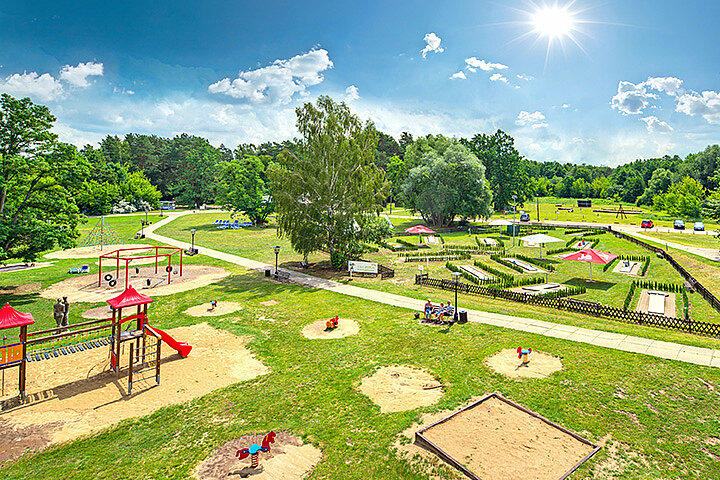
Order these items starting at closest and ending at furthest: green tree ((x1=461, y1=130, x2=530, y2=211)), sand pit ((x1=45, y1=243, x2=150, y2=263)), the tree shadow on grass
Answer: the tree shadow on grass, sand pit ((x1=45, y1=243, x2=150, y2=263)), green tree ((x1=461, y1=130, x2=530, y2=211))

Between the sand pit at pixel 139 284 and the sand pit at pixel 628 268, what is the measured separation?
37.6 meters

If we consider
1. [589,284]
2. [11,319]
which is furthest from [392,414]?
[589,284]

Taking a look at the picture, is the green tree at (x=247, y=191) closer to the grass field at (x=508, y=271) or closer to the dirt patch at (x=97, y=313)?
the grass field at (x=508, y=271)

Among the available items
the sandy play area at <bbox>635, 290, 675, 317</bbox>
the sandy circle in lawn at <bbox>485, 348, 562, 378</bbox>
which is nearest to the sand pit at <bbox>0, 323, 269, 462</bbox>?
the sandy circle in lawn at <bbox>485, 348, 562, 378</bbox>

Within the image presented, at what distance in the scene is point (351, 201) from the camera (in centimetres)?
3638

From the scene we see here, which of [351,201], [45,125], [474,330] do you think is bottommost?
[474,330]

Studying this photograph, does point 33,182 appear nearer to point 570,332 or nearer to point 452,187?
point 570,332

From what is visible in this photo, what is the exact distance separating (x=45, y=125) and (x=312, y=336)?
935 inches

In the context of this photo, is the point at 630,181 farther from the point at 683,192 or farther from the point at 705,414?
the point at 705,414

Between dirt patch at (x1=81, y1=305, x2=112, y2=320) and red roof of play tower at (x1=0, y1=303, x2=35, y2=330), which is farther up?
red roof of play tower at (x1=0, y1=303, x2=35, y2=330)

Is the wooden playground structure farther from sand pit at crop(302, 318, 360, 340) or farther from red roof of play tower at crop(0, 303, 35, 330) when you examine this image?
sand pit at crop(302, 318, 360, 340)

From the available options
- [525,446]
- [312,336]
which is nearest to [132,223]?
[312,336]

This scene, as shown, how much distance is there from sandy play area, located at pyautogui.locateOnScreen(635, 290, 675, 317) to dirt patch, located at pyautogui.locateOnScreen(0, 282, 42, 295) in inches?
1693

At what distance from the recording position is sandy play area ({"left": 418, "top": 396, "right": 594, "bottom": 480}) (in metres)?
9.69
